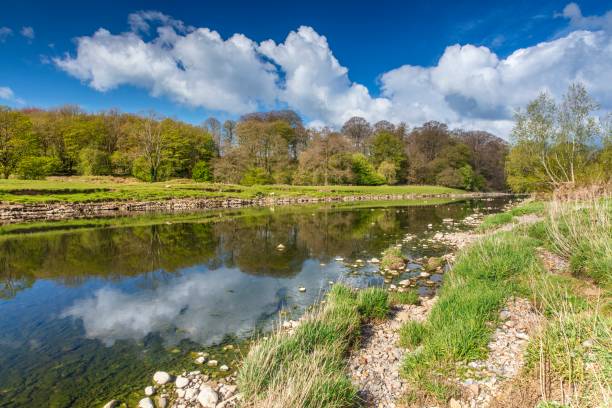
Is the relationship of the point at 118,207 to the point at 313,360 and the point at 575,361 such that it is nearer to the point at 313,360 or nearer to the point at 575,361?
the point at 313,360

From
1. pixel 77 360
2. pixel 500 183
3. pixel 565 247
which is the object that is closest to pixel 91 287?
pixel 77 360

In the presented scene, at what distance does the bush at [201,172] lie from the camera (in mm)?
78688

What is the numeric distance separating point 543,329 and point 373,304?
4.25 m

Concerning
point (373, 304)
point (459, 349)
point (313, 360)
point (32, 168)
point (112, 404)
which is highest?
point (32, 168)

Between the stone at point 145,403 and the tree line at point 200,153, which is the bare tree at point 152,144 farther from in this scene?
the stone at point 145,403

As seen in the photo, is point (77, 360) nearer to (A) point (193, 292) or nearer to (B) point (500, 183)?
(A) point (193, 292)

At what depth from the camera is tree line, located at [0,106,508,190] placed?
68288 mm

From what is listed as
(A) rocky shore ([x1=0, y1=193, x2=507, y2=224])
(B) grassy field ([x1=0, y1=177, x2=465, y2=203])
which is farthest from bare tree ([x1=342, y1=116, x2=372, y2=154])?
(A) rocky shore ([x1=0, y1=193, x2=507, y2=224])

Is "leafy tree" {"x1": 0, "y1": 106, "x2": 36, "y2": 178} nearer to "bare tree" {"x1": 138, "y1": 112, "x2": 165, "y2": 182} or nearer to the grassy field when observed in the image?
the grassy field

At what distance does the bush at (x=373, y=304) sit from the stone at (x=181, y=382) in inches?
186

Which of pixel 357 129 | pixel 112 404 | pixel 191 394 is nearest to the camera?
pixel 112 404

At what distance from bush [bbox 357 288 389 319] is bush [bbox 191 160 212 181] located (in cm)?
7430

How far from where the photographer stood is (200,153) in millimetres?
87188

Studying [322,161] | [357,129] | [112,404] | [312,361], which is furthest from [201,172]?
[312,361]
